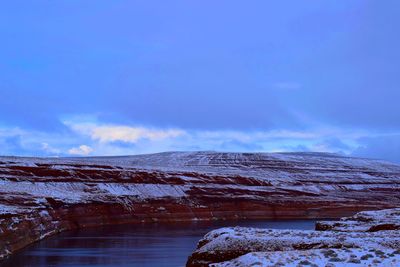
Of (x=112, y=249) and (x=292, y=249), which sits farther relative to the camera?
(x=112, y=249)

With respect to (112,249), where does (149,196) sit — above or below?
above

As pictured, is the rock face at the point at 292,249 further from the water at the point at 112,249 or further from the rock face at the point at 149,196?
the rock face at the point at 149,196

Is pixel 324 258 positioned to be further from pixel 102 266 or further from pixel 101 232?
pixel 101 232

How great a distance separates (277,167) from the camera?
461 feet

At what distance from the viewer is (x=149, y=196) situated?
7456 cm

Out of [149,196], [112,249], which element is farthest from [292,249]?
[149,196]

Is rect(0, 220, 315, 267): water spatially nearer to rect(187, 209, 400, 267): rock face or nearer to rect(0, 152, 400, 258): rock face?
rect(0, 152, 400, 258): rock face

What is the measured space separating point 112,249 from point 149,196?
119 ft

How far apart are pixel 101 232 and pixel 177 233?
6680 millimetres

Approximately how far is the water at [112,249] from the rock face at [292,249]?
6.53 metres

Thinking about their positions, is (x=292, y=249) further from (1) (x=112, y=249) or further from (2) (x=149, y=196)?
(2) (x=149, y=196)

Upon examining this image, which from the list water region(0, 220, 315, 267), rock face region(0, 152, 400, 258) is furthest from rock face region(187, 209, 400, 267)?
rock face region(0, 152, 400, 258)

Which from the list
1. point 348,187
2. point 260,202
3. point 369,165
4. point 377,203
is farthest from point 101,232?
point 369,165

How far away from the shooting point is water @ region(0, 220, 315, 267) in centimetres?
3159
